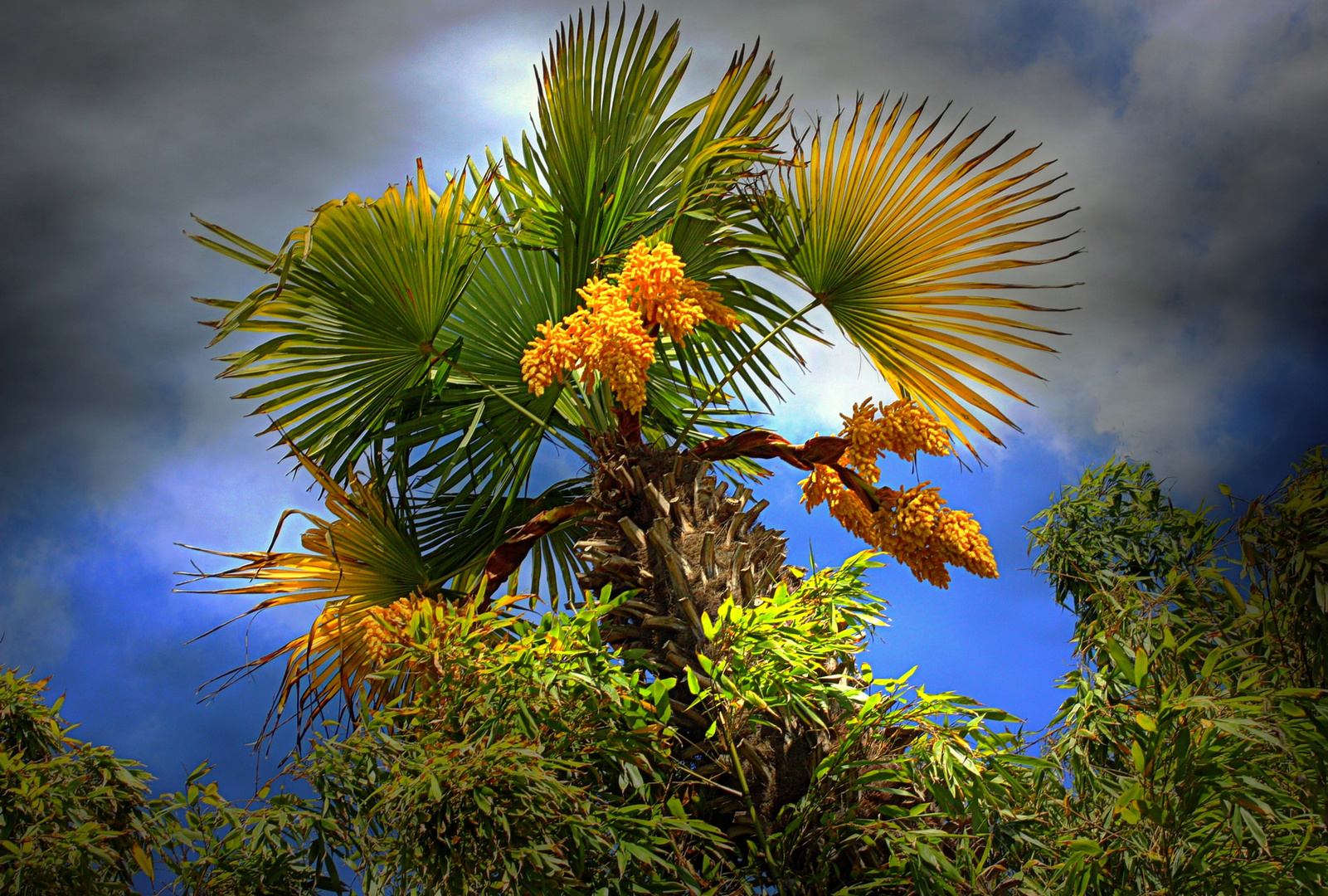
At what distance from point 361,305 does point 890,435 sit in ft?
6.85

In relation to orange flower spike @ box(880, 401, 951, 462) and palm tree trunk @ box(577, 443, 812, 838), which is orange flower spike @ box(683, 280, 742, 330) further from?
orange flower spike @ box(880, 401, 951, 462)

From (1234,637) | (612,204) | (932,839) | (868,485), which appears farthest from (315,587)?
(1234,637)

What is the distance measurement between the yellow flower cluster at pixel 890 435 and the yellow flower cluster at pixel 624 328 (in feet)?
2.26

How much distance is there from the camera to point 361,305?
353 centimetres

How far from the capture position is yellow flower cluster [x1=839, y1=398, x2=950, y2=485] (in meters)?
3.08

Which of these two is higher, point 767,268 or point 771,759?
point 767,268

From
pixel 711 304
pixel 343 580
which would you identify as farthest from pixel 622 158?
pixel 343 580

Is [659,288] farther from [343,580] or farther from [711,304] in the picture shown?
[343,580]

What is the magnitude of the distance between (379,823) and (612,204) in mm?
2393

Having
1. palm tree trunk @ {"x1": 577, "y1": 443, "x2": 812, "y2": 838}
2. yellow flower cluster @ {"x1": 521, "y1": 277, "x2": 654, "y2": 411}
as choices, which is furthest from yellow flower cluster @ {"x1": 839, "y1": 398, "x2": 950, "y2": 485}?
yellow flower cluster @ {"x1": 521, "y1": 277, "x2": 654, "y2": 411}

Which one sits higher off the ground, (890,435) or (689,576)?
(890,435)

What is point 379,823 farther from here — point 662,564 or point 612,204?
point 612,204

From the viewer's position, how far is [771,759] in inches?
112

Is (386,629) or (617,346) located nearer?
(617,346)
